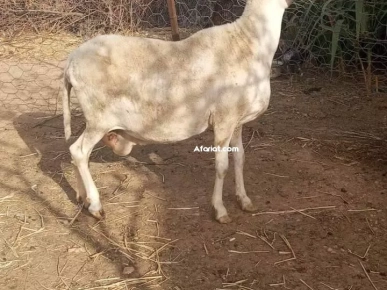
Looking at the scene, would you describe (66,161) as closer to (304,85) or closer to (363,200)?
(363,200)

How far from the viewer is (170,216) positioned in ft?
11.1

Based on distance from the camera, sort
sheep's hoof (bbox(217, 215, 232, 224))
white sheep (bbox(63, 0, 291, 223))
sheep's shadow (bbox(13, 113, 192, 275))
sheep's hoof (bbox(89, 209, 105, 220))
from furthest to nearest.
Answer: sheep's hoof (bbox(89, 209, 105, 220)), sheep's hoof (bbox(217, 215, 232, 224)), sheep's shadow (bbox(13, 113, 192, 275)), white sheep (bbox(63, 0, 291, 223))

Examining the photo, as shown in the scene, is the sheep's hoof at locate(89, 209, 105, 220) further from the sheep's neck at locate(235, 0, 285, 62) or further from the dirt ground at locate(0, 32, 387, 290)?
the sheep's neck at locate(235, 0, 285, 62)

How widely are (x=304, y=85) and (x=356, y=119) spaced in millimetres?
1040

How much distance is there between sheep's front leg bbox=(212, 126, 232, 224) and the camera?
3.06 metres

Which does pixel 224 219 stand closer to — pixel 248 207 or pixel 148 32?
pixel 248 207

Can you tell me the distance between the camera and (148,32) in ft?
23.6

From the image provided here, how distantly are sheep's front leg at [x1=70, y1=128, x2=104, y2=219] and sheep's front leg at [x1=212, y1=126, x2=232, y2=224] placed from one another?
737 millimetres

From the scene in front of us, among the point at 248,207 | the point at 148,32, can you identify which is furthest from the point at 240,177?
the point at 148,32

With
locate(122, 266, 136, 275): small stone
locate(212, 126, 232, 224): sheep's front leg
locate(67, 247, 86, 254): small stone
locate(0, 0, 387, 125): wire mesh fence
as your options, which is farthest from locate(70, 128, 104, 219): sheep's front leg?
locate(0, 0, 387, 125): wire mesh fence

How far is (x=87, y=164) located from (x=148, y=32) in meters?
4.20

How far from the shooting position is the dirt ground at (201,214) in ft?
9.24

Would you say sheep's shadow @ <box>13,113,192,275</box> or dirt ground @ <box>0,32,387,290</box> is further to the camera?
sheep's shadow @ <box>13,113,192,275</box>

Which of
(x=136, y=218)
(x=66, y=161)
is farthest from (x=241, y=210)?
(x=66, y=161)
